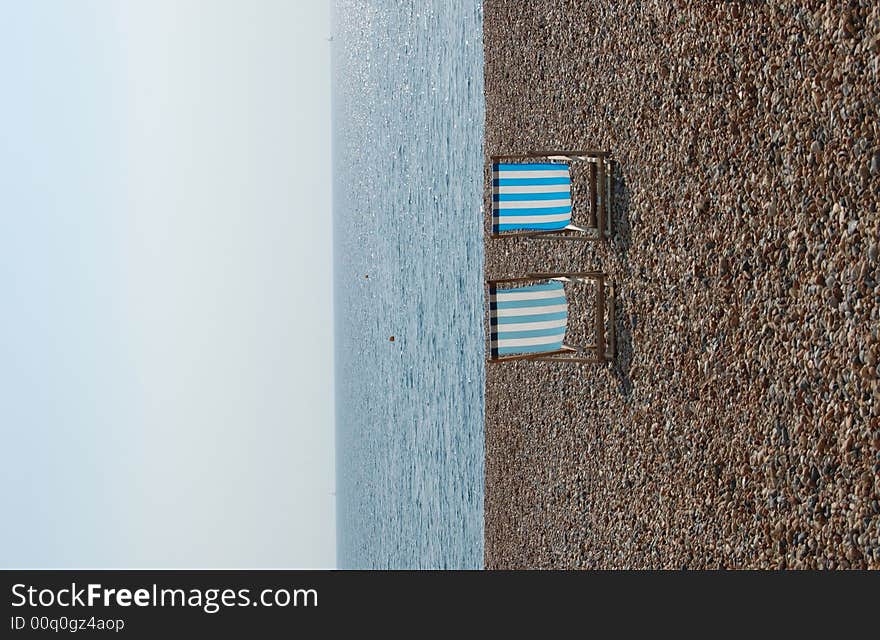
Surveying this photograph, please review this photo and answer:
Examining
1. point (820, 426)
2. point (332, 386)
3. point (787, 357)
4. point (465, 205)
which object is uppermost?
point (465, 205)

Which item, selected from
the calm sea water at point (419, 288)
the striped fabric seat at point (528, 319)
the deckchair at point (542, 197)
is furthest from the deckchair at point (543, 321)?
the calm sea water at point (419, 288)

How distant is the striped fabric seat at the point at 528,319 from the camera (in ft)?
9.57

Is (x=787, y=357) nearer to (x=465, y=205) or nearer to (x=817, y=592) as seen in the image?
(x=817, y=592)

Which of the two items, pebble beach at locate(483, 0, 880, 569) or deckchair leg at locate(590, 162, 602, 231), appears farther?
deckchair leg at locate(590, 162, 602, 231)

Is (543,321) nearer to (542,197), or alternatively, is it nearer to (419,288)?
(542,197)

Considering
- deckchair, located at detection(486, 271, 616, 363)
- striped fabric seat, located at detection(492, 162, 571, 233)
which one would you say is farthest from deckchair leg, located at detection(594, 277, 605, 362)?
striped fabric seat, located at detection(492, 162, 571, 233)

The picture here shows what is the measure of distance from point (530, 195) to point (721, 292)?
2.99 feet

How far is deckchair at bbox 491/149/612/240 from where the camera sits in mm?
2943

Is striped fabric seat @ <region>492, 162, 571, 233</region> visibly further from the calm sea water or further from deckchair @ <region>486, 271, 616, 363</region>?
the calm sea water

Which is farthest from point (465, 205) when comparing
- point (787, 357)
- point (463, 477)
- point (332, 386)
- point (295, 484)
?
point (332, 386)

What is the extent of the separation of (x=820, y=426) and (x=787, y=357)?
179 millimetres

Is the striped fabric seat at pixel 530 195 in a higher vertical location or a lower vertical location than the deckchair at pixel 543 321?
higher

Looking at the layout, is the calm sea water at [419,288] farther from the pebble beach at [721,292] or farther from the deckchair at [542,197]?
the deckchair at [542,197]

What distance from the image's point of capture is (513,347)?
296cm
